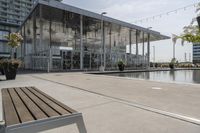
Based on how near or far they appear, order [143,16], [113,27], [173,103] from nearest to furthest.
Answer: [173,103] → [143,16] → [113,27]

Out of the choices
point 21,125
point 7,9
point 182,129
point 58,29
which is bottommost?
point 182,129

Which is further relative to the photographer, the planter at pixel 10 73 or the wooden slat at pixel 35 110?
the planter at pixel 10 73

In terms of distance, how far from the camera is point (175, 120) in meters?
3.89

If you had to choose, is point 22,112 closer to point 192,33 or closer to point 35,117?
point 35,117

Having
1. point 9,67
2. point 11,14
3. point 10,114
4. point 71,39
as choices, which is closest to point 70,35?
point 71,39

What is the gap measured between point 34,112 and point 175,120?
282 centimetres

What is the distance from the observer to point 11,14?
234 feet

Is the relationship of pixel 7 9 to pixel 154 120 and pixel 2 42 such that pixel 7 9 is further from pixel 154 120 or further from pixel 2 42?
pixel 154 120

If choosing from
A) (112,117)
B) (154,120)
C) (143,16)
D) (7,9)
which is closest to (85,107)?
(112,117)

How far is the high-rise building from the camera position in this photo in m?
63.1

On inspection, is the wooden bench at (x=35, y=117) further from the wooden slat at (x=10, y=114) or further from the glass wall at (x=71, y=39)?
the glass wall at (x=71, y=39)

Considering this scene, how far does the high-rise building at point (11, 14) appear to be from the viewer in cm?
6312

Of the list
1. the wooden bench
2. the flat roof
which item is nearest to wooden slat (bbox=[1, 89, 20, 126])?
the wooden bench

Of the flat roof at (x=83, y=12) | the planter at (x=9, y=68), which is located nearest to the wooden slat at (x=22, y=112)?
the planter at (x=9, y=68)
